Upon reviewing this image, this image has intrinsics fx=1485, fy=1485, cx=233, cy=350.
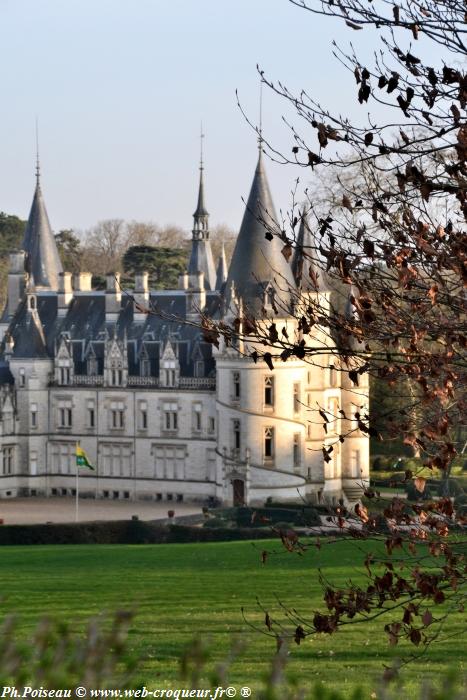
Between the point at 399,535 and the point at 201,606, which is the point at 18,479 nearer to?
the point at 201,606

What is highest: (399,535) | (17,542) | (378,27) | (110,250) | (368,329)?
(110,250)

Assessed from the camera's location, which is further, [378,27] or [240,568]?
[240,568]

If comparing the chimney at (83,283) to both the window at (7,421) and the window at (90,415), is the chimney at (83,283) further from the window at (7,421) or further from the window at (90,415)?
the window at (7,421)

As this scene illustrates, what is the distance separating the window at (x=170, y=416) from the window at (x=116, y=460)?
1.71 metres

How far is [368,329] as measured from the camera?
1015cm

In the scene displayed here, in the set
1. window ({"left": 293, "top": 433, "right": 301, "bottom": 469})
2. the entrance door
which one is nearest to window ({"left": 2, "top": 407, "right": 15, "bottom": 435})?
the entrance door

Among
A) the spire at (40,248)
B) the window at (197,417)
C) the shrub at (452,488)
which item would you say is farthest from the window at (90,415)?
the shrub at (452,488)

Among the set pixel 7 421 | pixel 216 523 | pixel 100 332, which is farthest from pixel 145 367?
pixel 216 523

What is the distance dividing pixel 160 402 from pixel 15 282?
8276 millimetres

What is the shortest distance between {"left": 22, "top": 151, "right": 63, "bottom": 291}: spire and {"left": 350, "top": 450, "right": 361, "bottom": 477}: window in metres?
14.7

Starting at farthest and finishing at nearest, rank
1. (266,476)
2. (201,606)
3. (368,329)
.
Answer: (266,476)
(201,606)
(368,329)

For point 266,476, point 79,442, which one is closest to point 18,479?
point 79,442

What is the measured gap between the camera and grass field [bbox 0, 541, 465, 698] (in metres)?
16.9

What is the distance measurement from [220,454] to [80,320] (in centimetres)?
843
